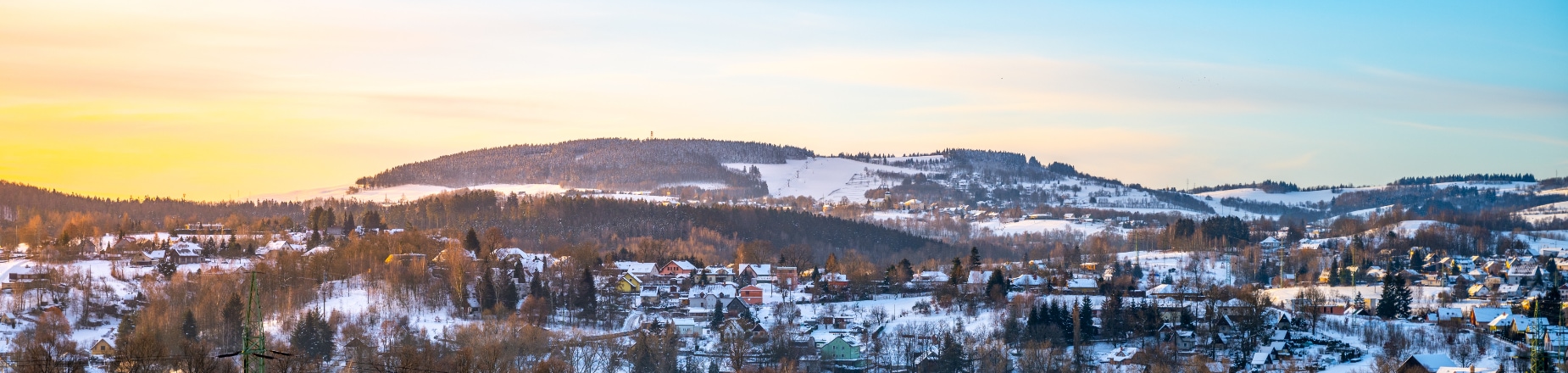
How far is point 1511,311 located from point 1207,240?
4568cm

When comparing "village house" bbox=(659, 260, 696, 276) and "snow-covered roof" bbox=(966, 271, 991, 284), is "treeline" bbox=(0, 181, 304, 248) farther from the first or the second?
"snow-covered roof" bbox=(966, 271, 991, 284)

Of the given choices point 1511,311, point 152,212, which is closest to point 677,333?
point 1511,311

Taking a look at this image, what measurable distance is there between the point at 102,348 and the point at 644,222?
64945 millimetres

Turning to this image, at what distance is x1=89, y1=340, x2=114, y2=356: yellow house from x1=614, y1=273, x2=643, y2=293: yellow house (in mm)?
24814

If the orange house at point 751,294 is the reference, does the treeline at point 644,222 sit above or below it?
above

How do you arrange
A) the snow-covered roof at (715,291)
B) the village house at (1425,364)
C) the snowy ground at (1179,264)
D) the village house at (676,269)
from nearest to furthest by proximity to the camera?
the village house at (1425,364)
the snow-covered roof at (715,291)
the village house at (676,269)
the snowy ground at (1179,264)

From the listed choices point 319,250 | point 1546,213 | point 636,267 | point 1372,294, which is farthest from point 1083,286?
point 1546,213

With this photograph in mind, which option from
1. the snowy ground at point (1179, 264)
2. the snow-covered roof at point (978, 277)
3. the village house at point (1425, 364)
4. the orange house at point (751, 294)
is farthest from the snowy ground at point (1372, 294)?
the orange house at point (751, 294)

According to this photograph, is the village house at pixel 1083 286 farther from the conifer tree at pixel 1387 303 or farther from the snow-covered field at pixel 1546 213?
the snow-covered field at pixel 1546 213

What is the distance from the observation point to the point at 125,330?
5572 centimetres

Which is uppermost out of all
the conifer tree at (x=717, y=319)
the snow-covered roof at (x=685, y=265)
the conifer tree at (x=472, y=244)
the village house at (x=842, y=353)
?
the conifer tree at (x=472, y=244)

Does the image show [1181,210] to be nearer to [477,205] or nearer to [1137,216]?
[1137,216]

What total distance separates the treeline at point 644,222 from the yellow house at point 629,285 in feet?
99.1

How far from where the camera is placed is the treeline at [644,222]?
111688 mm
